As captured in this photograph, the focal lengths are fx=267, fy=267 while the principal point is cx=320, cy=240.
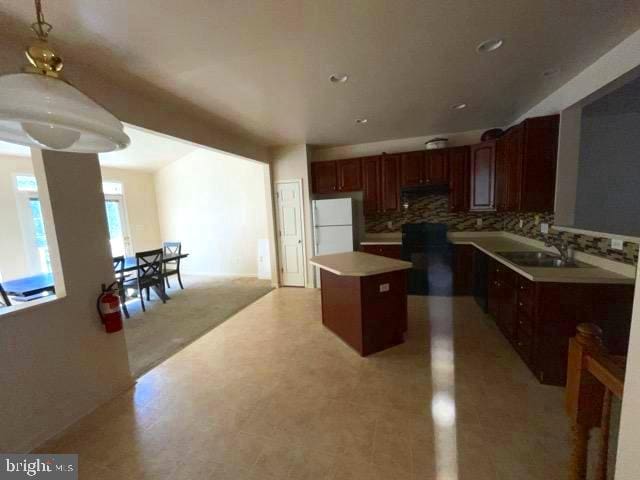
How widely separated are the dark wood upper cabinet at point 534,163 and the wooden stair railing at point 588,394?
241cm

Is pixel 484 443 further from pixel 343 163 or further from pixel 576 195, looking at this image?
pixel 343 163

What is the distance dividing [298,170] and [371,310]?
3064 mm

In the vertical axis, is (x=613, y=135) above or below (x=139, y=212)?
above

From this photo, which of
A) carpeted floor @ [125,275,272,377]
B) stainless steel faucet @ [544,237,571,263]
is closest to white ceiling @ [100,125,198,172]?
carpeted floor @ [125,275,272,377]

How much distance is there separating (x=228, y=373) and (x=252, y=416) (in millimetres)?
649

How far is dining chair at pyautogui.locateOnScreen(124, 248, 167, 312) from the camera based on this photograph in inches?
163

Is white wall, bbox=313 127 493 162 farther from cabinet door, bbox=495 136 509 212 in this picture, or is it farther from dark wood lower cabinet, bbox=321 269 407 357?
dark wood lower cabinet, bbox=321 269 407 357

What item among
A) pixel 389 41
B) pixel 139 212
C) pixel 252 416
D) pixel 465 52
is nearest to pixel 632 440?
pixel 252 416

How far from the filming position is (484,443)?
1.63 m

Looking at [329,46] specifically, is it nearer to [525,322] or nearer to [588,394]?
[588,394]

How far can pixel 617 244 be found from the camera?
2.03 m

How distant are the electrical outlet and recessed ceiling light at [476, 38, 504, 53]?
5.57 feet

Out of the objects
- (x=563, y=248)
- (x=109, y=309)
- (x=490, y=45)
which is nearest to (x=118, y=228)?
(x=109, y=309)

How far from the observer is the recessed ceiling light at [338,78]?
2330 mm
